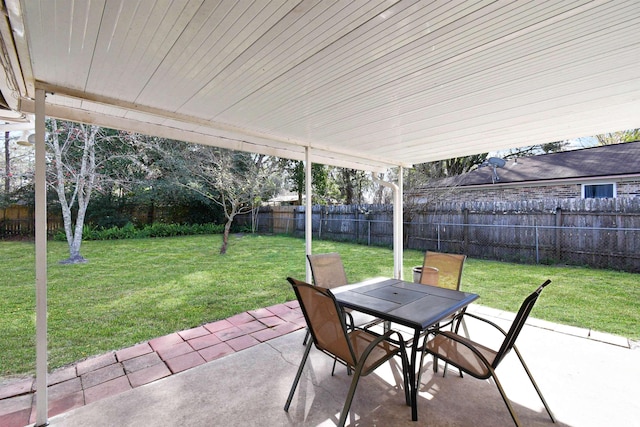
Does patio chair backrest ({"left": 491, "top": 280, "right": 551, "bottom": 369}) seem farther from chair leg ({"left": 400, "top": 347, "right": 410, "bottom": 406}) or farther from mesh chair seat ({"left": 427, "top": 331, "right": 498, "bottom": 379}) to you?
chair leg ({"left": 400, "top": 347, "right": 410, "bottom": 406})

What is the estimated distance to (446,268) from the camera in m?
3.37

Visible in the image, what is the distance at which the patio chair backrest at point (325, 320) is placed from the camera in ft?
6.10

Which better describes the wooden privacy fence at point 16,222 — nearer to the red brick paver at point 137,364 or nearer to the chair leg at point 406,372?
the red brick paver at point 137,364

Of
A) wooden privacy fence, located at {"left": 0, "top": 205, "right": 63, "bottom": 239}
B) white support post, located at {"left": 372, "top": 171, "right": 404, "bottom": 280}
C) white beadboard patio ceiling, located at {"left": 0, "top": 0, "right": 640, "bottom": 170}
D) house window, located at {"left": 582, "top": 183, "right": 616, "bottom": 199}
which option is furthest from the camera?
wooden privacy fence, located at {"left": 0, "top": 205, "right": 63, "bottom": 239}

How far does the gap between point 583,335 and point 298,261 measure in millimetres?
5730

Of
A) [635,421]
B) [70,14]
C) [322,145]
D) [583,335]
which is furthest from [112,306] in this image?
[583,335]

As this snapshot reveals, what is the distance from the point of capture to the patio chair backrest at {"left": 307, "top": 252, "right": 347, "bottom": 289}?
3181mm

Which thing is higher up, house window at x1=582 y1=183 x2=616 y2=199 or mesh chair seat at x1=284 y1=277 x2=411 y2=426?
house window at x1=582 y1=183 x2=616 y2=199

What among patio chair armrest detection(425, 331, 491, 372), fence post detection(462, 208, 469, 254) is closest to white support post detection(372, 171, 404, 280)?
patio chair armrest detection(425, 331, 491, 372)

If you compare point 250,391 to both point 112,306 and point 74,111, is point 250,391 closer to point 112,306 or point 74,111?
point 74,111

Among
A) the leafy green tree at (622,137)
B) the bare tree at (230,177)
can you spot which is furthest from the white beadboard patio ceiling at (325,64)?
the leafy green tree at (622,137)

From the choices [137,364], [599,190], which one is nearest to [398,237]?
[137,364]

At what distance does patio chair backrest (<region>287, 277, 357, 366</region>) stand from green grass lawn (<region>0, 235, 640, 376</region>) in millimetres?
2365

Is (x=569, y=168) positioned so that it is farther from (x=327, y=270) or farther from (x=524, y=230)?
(x=327, y=270)
